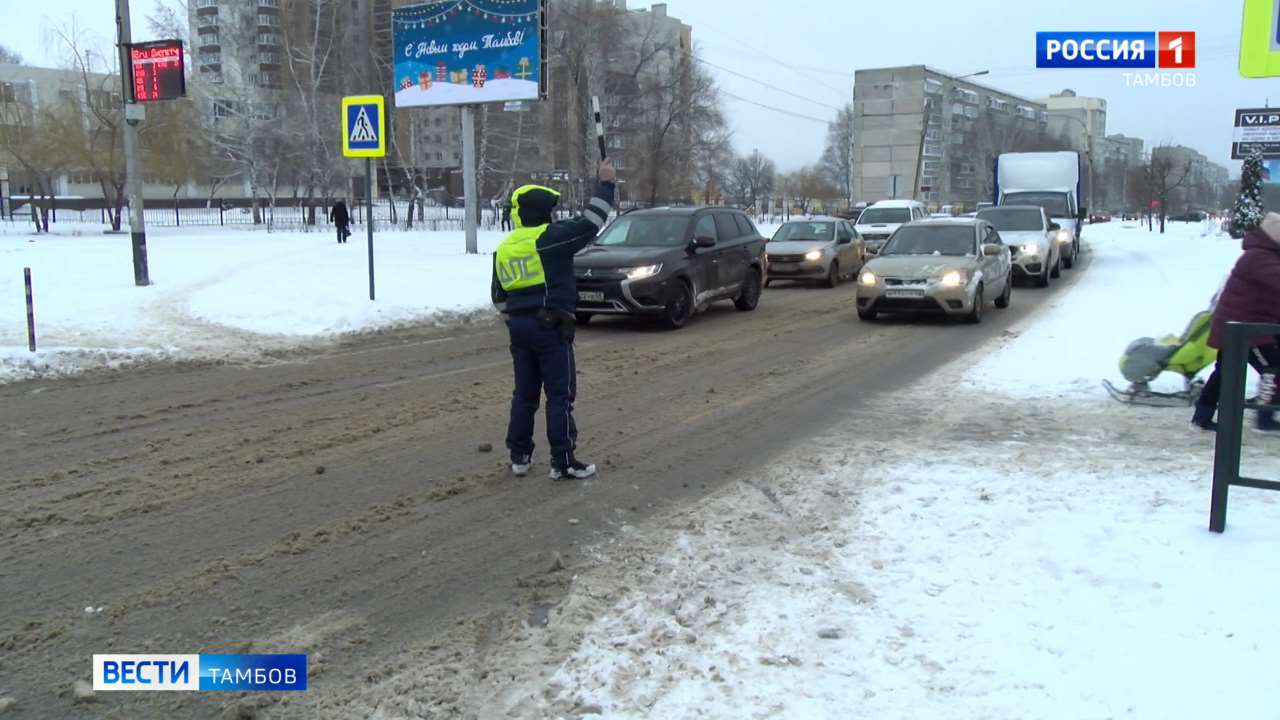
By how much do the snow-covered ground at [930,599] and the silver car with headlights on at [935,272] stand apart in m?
6.69

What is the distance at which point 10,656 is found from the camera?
3734 mm

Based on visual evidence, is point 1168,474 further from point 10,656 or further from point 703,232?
point 703,232

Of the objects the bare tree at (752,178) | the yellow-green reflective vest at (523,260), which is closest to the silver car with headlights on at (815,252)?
the yellow-green reflective vest at (523,260)

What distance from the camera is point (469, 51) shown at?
24.3m

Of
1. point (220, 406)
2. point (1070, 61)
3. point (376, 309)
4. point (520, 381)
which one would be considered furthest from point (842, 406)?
point (1070, 61)

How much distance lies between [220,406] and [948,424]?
20.9ft

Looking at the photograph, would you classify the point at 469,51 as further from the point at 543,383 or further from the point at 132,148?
the point at 543,383

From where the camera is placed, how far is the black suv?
1291 centimetres

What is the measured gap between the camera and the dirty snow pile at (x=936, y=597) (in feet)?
11.0

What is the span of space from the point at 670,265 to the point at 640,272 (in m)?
0.55

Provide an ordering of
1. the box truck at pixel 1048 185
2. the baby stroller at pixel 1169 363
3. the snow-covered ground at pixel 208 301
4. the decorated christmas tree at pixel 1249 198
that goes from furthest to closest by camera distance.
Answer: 1. the decorated christmas tree at pixel 1249 198
2. the box truck at pixel 1048 185
3. the snow-covered ground at pixel 208 301
4. the baby stroller at pixel 1169 363

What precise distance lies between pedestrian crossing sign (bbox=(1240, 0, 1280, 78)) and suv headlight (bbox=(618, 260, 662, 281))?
26.0ft

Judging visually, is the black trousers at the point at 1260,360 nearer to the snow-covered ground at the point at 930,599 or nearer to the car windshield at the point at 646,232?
the snow-covered ground at the point at 930,599

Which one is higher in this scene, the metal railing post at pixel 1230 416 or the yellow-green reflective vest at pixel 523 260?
the yellow-green reflective vest at pixel 523 260
